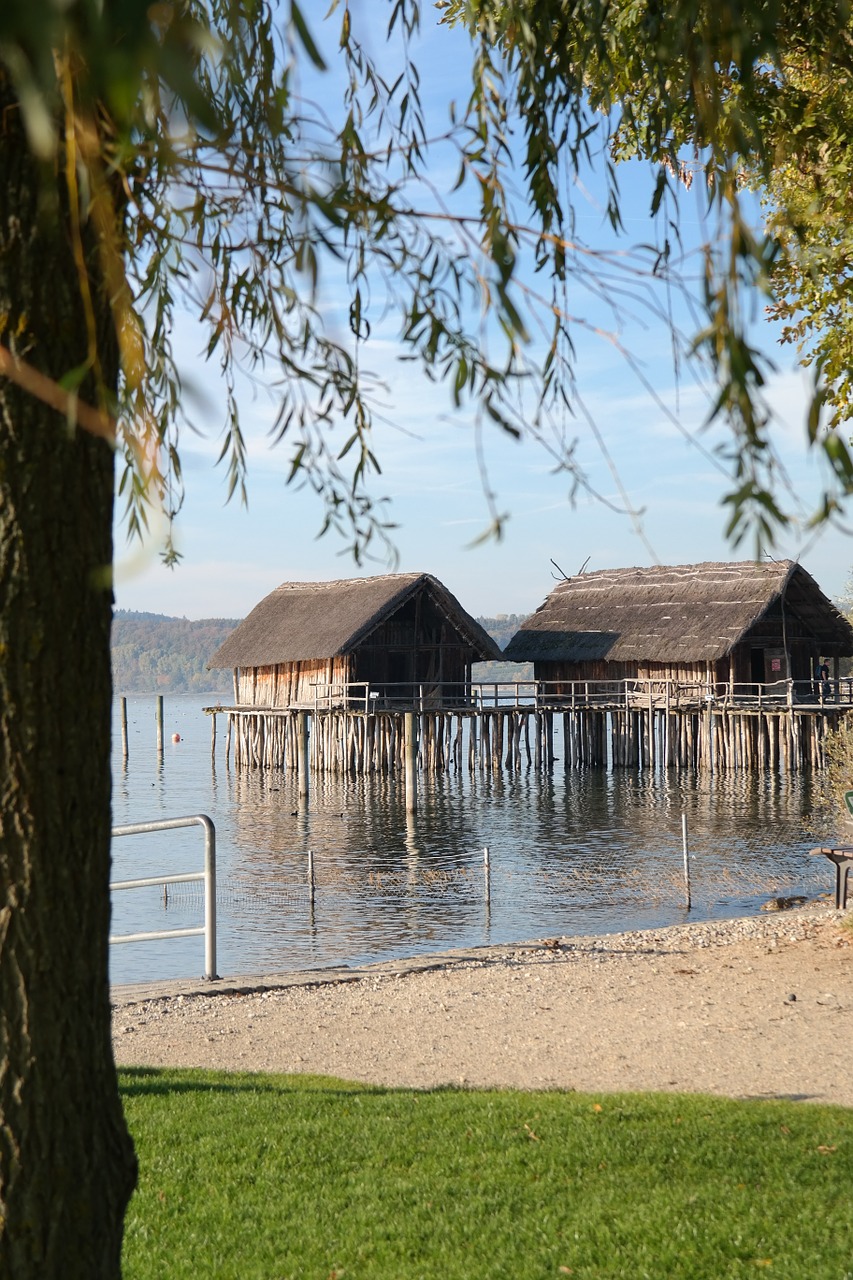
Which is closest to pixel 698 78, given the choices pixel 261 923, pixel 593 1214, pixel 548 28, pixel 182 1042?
pixel 548 28

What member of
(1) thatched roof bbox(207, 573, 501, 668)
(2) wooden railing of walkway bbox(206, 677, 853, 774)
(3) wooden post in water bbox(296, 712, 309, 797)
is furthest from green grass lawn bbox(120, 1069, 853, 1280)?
(1) thatched roof bbox(207, 573, 501, 668)

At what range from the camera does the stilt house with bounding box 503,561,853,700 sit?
4019 cm

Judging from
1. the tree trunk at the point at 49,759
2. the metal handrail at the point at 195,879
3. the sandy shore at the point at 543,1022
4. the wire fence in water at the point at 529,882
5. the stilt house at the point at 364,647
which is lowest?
the wire fence in water at the point at 529,882

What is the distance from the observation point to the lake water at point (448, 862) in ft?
55.8

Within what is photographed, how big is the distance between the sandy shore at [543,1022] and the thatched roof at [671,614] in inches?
1117

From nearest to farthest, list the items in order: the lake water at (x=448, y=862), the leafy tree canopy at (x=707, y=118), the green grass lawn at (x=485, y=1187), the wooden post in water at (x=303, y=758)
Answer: the leafy tree canopy at (x=707, y=118)
the green grass lawn at (x=485, y=1187)
the lake water at (x=448, y=862)
the wooden post in water at (x=303, y=758)

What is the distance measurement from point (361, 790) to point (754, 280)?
3723 cm

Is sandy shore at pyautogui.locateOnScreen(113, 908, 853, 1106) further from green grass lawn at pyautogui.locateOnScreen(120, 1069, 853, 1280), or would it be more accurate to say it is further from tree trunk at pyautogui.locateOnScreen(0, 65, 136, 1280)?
tree trunk at pyautogui.locateOnScreen(0, 65, 136, 1280)

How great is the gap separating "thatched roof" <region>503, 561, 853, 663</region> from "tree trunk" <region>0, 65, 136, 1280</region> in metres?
36.9

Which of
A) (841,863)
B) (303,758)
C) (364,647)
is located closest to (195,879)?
(841,863)

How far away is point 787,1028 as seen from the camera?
8.89 m

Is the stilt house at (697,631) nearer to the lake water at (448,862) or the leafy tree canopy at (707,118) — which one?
the lake water at (448,862)

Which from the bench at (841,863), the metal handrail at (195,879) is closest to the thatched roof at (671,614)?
the bench at (841,863)

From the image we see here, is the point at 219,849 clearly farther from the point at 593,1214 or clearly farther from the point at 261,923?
the point at 593,1214
